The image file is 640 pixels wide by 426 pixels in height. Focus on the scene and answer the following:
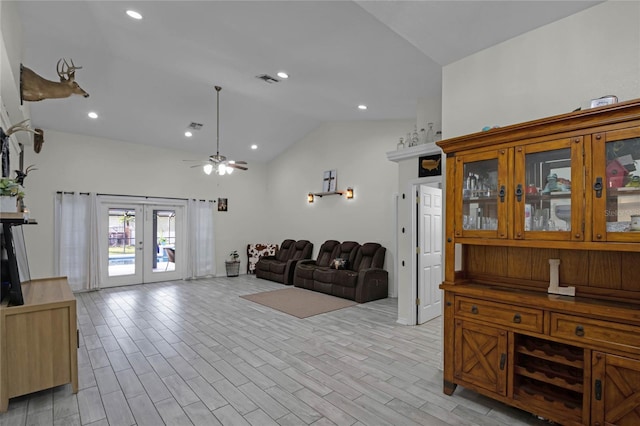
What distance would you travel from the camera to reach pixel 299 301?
585 centimetres

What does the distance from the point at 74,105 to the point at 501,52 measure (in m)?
6.68

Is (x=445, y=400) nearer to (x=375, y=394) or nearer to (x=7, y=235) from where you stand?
(x=375, y=394)

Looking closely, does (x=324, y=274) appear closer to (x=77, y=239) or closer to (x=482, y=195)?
(x=482, y=195)

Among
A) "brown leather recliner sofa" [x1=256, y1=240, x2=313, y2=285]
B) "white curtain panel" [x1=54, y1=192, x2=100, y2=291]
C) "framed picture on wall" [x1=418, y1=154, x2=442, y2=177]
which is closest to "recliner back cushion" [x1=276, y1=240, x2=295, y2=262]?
"brown leather recliner sofa" [x1=256, y1=240, x2=313, y2=285]

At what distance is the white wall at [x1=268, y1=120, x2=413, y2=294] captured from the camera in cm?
653

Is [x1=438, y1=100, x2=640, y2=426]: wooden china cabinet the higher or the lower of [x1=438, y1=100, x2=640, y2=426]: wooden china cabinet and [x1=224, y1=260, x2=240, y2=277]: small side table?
the higher

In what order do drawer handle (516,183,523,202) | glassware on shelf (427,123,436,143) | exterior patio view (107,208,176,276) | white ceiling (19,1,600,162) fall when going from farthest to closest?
exterior patio view (107,208,176,276) → glassware on shelf (427,123,436,143) → white ceiling (19,1,600,162) → drawer handle (516,183,523,202)

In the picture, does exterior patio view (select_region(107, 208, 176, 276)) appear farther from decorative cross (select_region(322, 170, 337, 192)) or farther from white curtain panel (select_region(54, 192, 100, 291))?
decorative cross (select_region(322, 170, 337, 192))

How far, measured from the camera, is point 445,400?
258 cm

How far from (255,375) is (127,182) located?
602 centimetres

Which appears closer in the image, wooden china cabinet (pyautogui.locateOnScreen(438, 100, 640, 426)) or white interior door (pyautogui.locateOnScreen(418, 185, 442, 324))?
wooden china cabinet (pyautogui.locateOnScreen(438, 100, 640, 426))

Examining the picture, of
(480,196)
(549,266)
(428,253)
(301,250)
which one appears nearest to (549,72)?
(480,196)

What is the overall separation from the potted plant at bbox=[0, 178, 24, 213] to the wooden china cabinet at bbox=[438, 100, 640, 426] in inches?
140

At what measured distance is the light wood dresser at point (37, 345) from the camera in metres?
2.49
